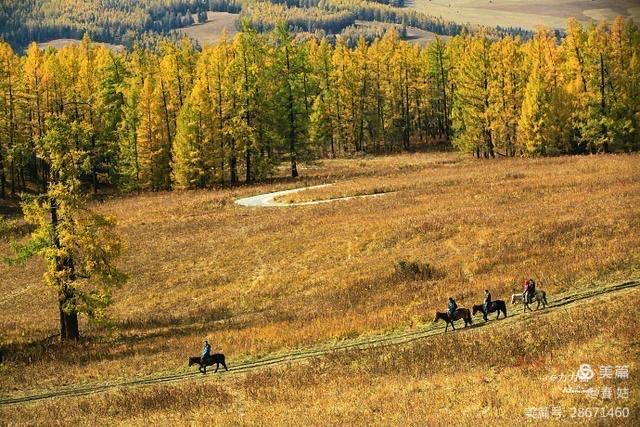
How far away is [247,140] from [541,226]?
116 ft

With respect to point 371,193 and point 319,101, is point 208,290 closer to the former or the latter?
point 371,193

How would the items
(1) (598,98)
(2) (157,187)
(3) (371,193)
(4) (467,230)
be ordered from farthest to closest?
(2) (157,187), (1) (598,98), (3) (371,193), (4) (467,230)

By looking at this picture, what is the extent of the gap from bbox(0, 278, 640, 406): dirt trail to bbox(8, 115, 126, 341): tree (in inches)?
252

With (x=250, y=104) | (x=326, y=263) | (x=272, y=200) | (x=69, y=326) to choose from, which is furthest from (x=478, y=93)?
(x=69, y=326)

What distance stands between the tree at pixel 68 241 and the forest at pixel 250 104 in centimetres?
2457

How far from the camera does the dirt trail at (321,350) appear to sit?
22.4 metres

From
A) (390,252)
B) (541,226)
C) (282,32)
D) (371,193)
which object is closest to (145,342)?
(390,252)

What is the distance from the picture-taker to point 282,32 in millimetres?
63906

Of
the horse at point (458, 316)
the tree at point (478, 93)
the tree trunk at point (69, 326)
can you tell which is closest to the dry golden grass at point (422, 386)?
the horse at point (458, 316)

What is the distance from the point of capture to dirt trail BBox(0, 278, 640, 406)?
22.4 m

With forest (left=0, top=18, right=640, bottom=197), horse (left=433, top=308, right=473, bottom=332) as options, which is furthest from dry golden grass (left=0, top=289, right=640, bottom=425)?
forest (left=0, top=18, right=640, bottom=197)

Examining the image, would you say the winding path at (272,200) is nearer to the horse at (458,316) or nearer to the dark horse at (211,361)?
the dark horse at (211,361)

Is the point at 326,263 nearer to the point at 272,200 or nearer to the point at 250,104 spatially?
the point at 272,200

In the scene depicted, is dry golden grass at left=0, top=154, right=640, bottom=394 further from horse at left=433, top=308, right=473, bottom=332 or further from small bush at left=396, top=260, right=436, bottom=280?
horse at left=433, top=308, right=473, bottom=332
